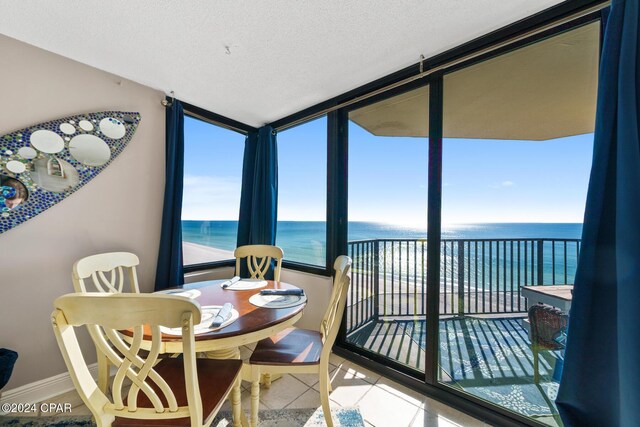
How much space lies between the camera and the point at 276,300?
1.62 meters

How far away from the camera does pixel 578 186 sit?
1.45 m

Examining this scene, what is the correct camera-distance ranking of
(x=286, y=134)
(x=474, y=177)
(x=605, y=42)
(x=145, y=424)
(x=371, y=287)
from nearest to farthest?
(x=145, y=424) < (x=605, y=42) < (x=474, y=177) < (x=371, y=287) < (x=286, y=134)

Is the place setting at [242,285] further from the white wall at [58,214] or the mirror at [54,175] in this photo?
the mirror at [54,175]

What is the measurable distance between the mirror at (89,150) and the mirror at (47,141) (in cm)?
6

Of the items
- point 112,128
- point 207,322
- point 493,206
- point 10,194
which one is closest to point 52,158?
point 10,194

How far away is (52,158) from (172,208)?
876 millimetres

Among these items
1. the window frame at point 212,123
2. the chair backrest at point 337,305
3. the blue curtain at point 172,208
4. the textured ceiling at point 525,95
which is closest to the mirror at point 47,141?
the blue curtain at point 172,208

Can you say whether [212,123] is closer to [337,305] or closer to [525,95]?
[337,305]

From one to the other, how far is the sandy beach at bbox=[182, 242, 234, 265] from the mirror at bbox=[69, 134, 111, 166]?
1.03m

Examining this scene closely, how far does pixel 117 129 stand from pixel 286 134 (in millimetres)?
1718

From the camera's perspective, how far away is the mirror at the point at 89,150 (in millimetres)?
1924

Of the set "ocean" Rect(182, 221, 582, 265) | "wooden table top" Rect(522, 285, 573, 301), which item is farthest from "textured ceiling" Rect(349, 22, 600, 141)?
"wooden table top" Rect(522, 285, 573, 301)

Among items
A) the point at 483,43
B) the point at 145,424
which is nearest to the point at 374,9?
the point at 483,43

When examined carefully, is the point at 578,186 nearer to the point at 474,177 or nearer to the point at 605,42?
the point at 474,177
